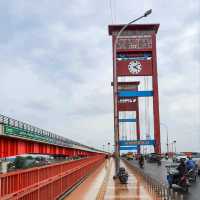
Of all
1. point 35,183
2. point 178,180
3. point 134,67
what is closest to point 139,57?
point 134,67

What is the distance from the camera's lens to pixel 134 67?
91.6m

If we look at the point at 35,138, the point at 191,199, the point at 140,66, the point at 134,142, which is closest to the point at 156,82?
the point at 140,66

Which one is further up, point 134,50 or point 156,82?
point 134,50

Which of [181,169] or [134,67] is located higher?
[134,67]

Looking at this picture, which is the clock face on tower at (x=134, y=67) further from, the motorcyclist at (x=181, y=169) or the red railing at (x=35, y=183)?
the red railing at (x=35, y=183)

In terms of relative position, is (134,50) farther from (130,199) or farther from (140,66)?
(130,199)

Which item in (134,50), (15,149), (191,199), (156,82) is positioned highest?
(134,50)

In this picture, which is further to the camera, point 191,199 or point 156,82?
point 156,82

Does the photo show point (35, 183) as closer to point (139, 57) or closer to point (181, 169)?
point (181, 169)

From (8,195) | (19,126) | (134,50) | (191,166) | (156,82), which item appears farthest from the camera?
(134,50)

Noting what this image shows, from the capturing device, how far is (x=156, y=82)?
288ft

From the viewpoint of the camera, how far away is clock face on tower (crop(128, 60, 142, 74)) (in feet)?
298

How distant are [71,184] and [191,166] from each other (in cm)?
659

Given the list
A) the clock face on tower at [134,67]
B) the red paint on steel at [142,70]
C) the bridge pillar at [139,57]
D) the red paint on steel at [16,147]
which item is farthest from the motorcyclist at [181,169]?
the clock face on tower at [134,67]
